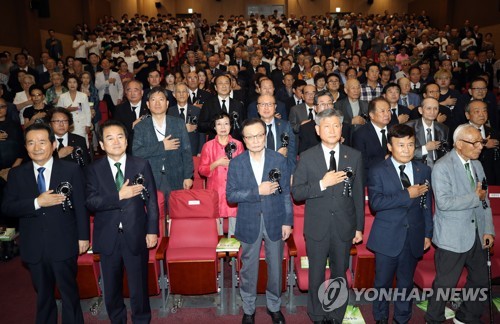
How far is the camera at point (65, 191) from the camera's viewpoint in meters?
2.92

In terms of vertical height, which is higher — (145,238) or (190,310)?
(145,238)

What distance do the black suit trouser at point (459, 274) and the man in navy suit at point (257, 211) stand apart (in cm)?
122

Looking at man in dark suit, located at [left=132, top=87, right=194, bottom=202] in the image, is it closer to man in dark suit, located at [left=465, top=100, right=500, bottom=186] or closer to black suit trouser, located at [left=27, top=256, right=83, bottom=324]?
black suit trouser, located at [left=27, top=256, right=83, bottom=324]

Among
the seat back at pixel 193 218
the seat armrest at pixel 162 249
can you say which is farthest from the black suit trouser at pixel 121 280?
the seat back at pixel 193 218

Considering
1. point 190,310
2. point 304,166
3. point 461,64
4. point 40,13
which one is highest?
point 40,13

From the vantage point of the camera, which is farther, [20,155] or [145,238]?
[20,155]

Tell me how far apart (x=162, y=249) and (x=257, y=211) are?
956 millimetres

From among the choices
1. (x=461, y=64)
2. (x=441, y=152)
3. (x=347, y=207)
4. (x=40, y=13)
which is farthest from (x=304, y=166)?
(x=40, y=13)

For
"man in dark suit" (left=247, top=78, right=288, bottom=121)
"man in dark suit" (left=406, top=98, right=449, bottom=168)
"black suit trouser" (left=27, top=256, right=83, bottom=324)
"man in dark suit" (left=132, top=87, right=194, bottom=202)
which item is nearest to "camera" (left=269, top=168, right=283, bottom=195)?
"man in dark suit" (left=132, top=87, right=194, bottom=202)

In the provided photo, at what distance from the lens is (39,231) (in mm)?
2934

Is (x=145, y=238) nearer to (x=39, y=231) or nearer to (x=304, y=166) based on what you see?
(x=39, y=231)

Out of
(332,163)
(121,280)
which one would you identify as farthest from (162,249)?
(332,163)

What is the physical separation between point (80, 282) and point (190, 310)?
100cm

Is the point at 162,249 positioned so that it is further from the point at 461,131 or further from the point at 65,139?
the point at 461,131
